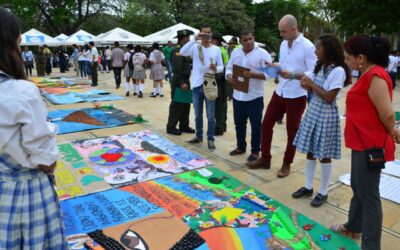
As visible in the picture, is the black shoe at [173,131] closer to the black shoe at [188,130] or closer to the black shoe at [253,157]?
the black shoe at [188,130]

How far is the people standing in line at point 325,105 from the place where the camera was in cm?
325

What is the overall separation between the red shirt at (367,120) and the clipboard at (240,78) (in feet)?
6.94

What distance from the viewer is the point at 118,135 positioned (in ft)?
20.2

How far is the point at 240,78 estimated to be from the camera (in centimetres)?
459

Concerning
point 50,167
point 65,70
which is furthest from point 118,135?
point 65,70

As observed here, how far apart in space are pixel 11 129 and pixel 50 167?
267 mm

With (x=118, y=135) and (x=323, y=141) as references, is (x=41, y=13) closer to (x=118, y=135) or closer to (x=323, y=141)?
(x=118, y=135)

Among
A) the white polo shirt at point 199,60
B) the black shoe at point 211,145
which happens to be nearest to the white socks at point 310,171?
the black shoe at point 211,145

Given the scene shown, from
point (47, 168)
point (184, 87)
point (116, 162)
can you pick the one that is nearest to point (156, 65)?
point (184, 87)

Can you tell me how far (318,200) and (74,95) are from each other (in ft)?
29.8

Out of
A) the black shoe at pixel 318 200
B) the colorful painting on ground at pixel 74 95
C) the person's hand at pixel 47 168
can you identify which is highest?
the person's hand at pixel 47 168

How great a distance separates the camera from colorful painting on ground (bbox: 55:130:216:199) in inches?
159

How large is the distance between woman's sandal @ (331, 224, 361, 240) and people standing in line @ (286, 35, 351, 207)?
0.59m

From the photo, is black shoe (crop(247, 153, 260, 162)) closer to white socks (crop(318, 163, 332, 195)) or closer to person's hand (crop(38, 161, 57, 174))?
white socks (crop(318, 163, 332, 195))
